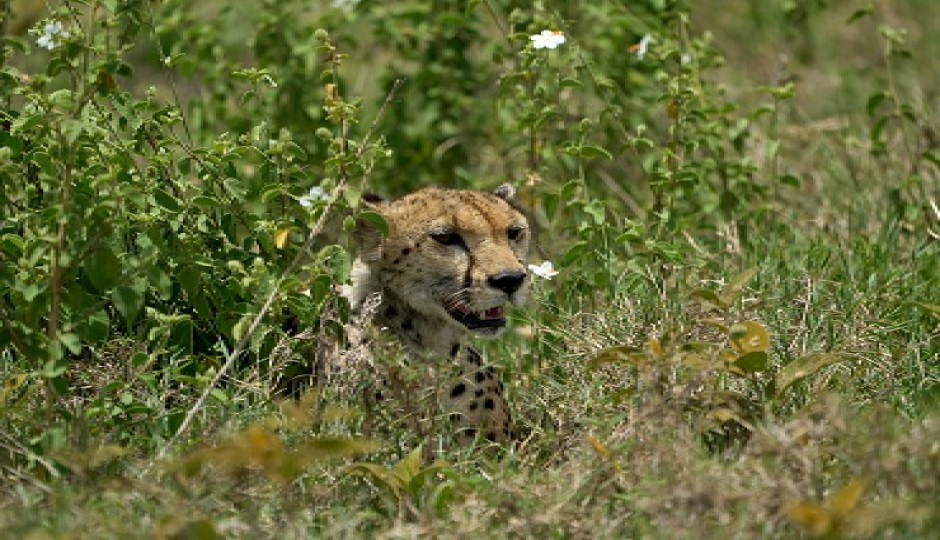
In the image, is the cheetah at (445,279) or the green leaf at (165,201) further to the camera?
A: the cheetah at (445,279)

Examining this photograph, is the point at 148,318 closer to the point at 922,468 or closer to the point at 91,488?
the point at 91,488

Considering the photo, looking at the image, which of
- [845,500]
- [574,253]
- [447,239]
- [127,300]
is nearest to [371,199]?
[447,239]

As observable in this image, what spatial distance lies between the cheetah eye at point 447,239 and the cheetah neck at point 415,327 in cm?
19

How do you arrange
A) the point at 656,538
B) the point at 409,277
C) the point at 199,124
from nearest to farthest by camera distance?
the point at 656,538, the point at 409,277, the point at 199,124

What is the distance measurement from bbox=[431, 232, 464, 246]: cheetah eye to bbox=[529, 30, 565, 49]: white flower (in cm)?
60

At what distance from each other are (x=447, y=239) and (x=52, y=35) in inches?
48.1

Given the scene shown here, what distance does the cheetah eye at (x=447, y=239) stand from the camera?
431 centimetres

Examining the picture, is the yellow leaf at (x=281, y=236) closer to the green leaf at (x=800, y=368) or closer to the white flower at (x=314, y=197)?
the white flower at (x=314, y=197)

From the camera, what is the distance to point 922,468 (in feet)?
10.6

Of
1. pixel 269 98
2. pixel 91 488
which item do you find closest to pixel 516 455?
pixel 91 488

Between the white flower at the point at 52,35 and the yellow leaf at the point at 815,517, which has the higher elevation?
the white flower at the point at 52,35

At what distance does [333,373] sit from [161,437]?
0.46 m

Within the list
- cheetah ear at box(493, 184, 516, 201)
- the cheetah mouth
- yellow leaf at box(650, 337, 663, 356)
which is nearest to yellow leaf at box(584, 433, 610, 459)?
yellow leaf at box(650, 337, 663, 356)

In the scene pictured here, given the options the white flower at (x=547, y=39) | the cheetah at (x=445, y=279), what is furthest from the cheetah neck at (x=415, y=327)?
the white flower at (x=547, y=39)
